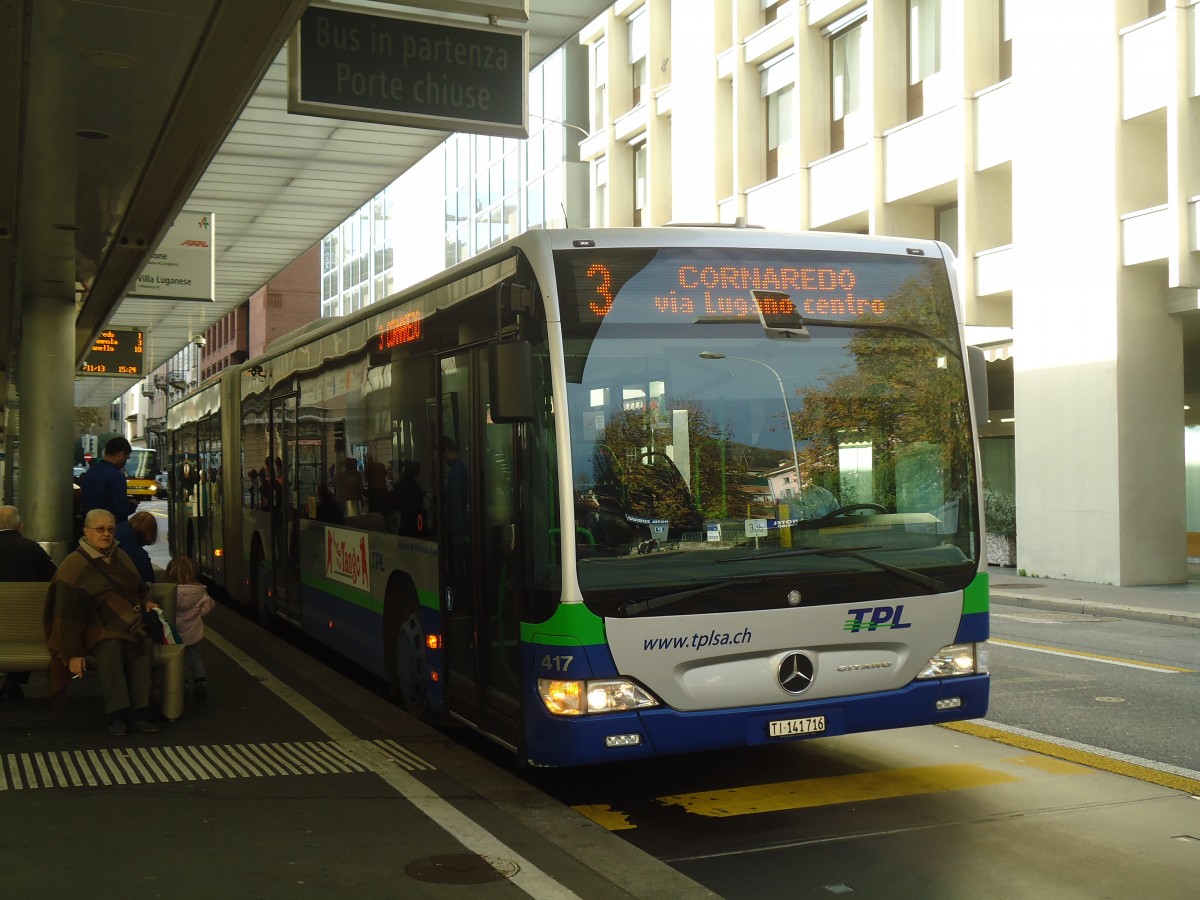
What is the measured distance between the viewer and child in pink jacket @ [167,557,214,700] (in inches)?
363

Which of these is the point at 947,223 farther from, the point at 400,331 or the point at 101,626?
the point at 101,626

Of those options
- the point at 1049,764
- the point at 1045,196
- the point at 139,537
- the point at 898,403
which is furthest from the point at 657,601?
the point at 1045,196

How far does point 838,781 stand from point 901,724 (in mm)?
586

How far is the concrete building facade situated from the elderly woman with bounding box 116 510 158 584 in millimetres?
13378

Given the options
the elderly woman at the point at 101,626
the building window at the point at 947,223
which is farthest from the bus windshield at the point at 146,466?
the elderly woman at the point at 101,626

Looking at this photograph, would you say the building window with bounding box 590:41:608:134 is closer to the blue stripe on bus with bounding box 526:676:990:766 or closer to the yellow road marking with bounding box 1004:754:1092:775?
the yellow road marking with bounding box 1004:754:1092:775

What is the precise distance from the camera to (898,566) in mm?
6672

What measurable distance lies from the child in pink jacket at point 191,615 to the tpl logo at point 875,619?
468 cm

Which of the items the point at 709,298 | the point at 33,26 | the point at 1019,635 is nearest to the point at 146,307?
the point at 1019,635

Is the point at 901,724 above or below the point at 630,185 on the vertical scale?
below

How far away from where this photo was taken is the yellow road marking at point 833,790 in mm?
6652

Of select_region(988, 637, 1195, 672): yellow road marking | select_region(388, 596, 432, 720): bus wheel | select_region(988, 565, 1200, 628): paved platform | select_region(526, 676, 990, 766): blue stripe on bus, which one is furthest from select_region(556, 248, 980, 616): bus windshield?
select_region(988, 565, 1200, 628): paved platform

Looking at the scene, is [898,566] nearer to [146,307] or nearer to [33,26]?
[33,26]

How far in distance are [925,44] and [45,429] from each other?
54.7 ft
